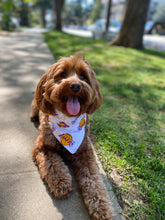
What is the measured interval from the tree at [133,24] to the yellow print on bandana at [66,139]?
33.2 feet

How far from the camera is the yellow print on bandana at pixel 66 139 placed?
2463 mm

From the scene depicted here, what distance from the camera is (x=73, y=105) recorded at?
228 centimetres

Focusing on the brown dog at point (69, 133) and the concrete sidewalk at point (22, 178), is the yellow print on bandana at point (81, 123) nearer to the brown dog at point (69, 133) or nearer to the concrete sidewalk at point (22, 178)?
the brown dog at point (69, 133)

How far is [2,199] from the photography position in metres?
2.00

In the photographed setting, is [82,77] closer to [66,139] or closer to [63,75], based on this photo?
[63,75]

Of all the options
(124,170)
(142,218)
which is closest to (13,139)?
(124,170)

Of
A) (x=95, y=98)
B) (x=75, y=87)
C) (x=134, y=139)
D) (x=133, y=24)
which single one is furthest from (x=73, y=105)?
(x=133, y=24)

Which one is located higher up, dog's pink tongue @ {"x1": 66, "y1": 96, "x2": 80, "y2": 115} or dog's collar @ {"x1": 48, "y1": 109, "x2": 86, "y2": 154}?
dog's pink tongue @ {"x1": 66, "y1": 96, "x2": 80, "y2": 115}

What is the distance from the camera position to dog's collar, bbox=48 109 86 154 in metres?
2.46

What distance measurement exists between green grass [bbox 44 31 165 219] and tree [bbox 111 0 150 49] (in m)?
5.56

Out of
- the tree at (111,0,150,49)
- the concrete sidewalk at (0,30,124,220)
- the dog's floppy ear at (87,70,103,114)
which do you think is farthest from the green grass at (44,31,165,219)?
Answer: the tree at (111,0,150,49)

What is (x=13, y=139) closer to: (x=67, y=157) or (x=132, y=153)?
(x=67, y=157)

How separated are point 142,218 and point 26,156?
5.60 ft

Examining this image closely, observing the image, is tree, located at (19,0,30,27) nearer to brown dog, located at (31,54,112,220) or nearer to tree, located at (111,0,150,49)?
tree, located at (111,0,150,49)
